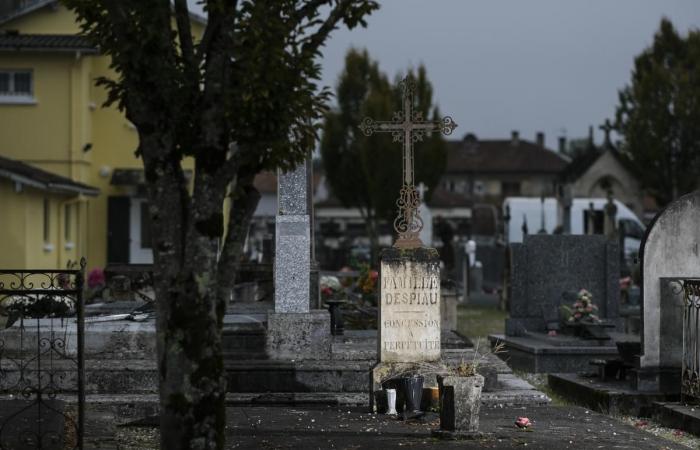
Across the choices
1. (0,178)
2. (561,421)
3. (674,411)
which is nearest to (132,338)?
(561,421)

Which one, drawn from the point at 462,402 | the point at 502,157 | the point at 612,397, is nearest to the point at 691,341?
the point at 612,397

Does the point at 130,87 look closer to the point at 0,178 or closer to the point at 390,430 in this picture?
the point at 390,430

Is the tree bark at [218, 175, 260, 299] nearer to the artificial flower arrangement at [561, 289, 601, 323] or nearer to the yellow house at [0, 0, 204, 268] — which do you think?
the artificial flower arrangement at [561, 289, 601, 323]

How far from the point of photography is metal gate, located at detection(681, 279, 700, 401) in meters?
14.1

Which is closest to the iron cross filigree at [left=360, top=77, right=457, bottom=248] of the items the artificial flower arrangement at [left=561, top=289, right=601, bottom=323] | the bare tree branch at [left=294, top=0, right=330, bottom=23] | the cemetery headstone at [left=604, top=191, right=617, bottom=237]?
the bare tree branch at [left=294, top=0, right=330, bottom=23]

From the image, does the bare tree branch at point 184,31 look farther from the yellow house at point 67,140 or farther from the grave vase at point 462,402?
the yellow house at point 67,140

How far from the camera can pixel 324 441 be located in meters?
11.5

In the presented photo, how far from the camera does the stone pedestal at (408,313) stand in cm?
1389

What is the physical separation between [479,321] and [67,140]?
10.9 meters

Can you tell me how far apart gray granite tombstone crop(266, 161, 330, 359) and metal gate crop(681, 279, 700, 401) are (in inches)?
149

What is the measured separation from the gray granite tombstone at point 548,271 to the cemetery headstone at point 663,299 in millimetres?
6744

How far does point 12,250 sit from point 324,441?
18042mm

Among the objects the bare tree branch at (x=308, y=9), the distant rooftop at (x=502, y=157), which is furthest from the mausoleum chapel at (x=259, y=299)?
the distant rooftop at (x=502, y=157)

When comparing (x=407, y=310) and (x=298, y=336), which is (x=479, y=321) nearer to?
(x=298, y=336)
